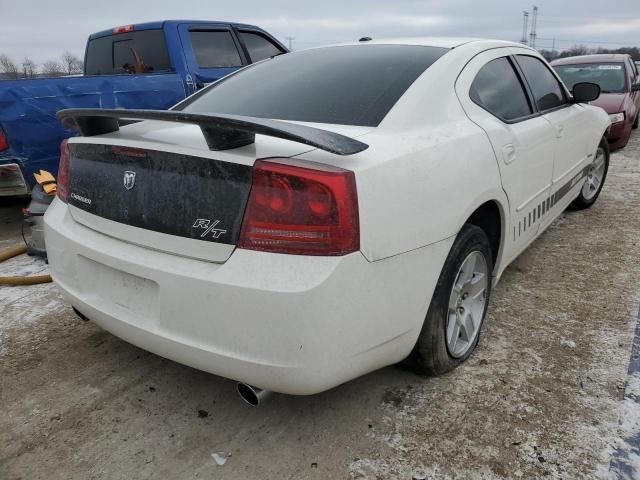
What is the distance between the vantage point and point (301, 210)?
5.67 feet

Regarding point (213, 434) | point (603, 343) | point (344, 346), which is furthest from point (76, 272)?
point (603, 343)

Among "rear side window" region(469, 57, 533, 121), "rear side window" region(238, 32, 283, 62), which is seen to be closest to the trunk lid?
"rear side window" region(469, 57, 533, 121)

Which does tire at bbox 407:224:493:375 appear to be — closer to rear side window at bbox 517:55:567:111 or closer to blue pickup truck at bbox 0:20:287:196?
rear side window at bbox 517:55:567:111

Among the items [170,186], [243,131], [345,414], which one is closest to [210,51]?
[170,186]

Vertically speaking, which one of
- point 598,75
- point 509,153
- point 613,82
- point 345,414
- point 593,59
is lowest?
point 345,414

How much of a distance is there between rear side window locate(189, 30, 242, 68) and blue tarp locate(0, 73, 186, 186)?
3.67 feet

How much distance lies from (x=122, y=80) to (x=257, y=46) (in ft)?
7.07

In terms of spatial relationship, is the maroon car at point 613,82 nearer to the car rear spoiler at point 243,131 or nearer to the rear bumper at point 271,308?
the rear bumper at point 271,308

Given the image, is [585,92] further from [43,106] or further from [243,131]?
[43,106]

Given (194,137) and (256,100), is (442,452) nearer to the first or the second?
(194,137)

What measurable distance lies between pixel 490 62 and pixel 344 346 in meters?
1.92

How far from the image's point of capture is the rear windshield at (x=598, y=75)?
8.87m

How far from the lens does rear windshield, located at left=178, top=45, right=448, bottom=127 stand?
91.6 inches

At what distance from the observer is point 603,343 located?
9.10 feet
